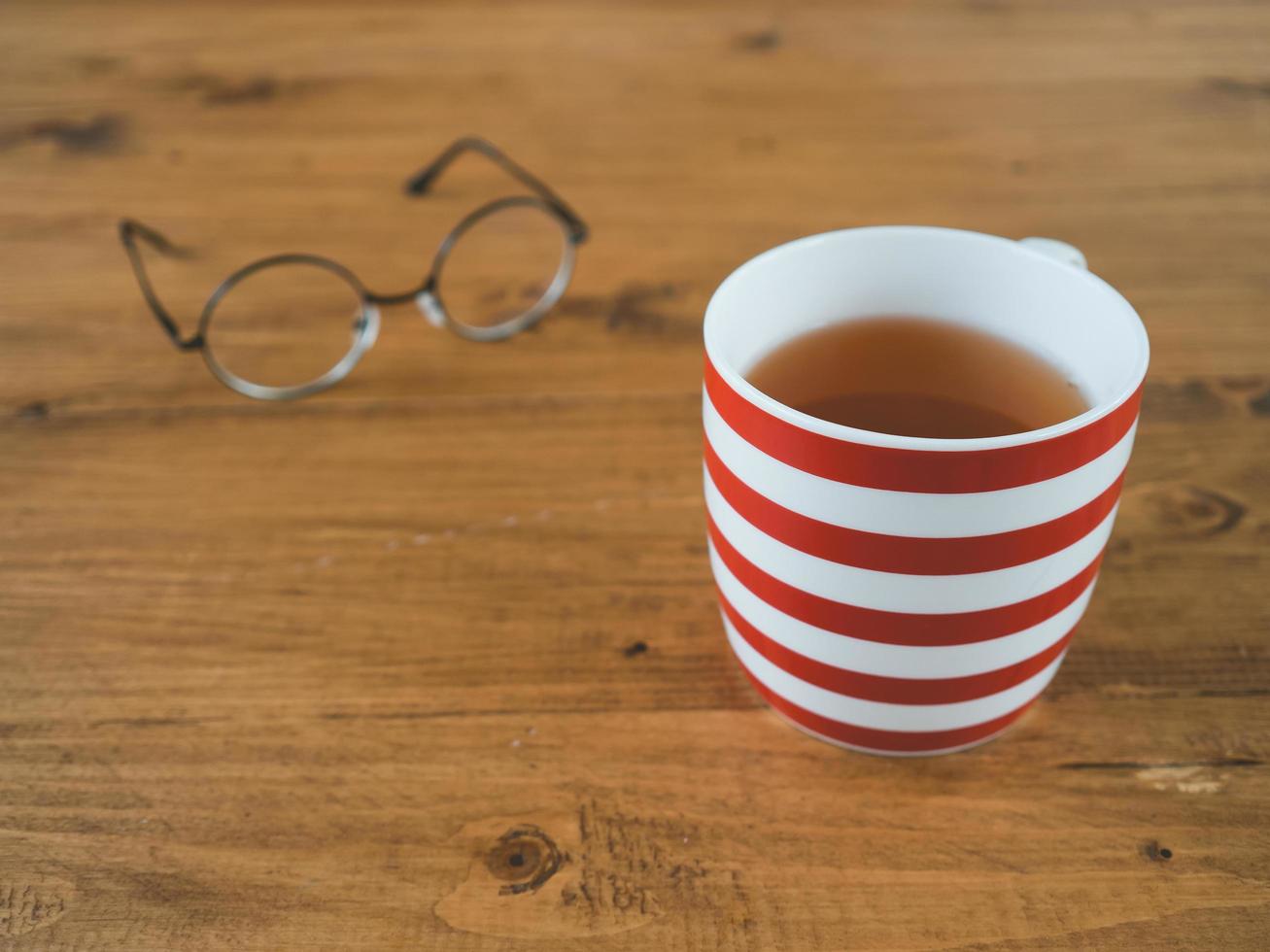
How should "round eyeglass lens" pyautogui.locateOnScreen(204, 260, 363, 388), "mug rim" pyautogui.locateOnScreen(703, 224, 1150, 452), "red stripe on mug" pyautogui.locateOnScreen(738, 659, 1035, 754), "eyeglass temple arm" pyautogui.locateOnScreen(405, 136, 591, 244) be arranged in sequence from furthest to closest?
"eyeglass temple arm" pyautogui.locateOnScreen(405, 136, 591, 244), "round eyeglass lens" pyautogui.locateOnScreen(204, 260, 363, 388), "red stripe on mug" pyautogui.locateOnScreen(738, 659, 1035, 754), "mug rim" pyautogui.locateOnScreen(703, 224, 1150, 452)

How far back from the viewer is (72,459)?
2.17ft

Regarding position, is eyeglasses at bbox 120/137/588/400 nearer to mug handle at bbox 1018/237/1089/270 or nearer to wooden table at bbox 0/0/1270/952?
wooden table at bbox 0/0/1270/952

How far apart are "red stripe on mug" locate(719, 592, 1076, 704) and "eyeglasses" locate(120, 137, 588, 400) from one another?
0.39m

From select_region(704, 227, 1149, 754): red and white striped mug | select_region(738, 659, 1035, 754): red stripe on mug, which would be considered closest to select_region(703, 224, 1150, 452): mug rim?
select_region(704, 227, 1149, 754): red and white striped mug

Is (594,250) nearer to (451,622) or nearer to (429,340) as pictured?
(429,340)

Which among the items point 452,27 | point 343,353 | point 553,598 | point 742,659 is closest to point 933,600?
point 742,659

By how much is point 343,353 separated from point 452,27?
0.56 meters

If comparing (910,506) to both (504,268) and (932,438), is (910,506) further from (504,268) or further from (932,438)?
(504,268)

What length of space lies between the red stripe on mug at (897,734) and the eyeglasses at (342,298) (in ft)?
1.28

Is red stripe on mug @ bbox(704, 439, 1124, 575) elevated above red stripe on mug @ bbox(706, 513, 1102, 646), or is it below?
above

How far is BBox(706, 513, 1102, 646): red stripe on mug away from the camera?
0.40 metres

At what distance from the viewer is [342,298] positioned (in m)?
0.78

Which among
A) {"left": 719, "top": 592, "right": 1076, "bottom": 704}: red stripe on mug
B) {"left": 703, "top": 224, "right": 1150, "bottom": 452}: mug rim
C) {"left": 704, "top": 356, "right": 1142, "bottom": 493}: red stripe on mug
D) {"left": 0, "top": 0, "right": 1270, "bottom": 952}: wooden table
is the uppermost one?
{"left": 703, "top": 224, "right": 1150, "bottom": 452}: mug rim

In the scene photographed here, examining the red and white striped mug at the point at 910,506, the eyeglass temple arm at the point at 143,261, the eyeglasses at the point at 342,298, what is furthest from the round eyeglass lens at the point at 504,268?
the red and white striped mug at the point at 910,506
